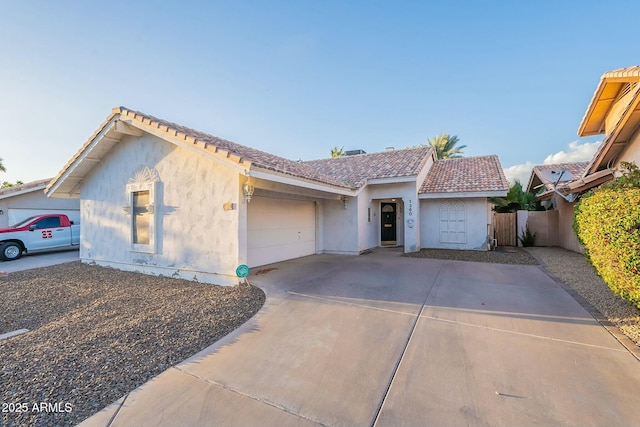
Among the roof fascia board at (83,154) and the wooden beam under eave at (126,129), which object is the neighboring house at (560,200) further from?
the roof fascia board at (83,154)

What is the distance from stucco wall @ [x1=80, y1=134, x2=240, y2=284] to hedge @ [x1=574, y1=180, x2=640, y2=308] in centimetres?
712

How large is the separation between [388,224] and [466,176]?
4.79 m

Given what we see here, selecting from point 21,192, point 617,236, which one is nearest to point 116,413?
point 617,236

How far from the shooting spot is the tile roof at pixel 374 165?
41.2 feet

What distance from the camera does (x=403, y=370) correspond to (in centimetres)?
312

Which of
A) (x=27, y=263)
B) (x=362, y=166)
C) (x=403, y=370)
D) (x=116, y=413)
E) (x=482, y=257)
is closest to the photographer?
(x=116, y=413)

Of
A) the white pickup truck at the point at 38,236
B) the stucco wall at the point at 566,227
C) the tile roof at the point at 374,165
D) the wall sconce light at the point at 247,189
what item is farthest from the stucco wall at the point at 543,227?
the white pickup truck at the point at 38,236

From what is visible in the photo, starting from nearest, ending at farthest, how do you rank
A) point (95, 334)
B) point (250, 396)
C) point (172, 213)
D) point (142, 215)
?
point (250, 396), point (95, 334), point (172, 213), point (142, 215)

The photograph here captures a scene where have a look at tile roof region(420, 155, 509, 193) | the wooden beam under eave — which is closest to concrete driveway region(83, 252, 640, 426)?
the wooden beam under eave

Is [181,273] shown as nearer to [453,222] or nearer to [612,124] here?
[453,222]

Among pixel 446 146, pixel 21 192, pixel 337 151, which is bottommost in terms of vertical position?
pixel 21 192

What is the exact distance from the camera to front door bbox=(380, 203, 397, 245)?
1538cm

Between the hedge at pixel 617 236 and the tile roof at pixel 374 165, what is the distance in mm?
7348

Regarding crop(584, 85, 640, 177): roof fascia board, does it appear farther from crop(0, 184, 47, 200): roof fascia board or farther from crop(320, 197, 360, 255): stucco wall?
crop(0, 184, 47, 200): roof fascia board
